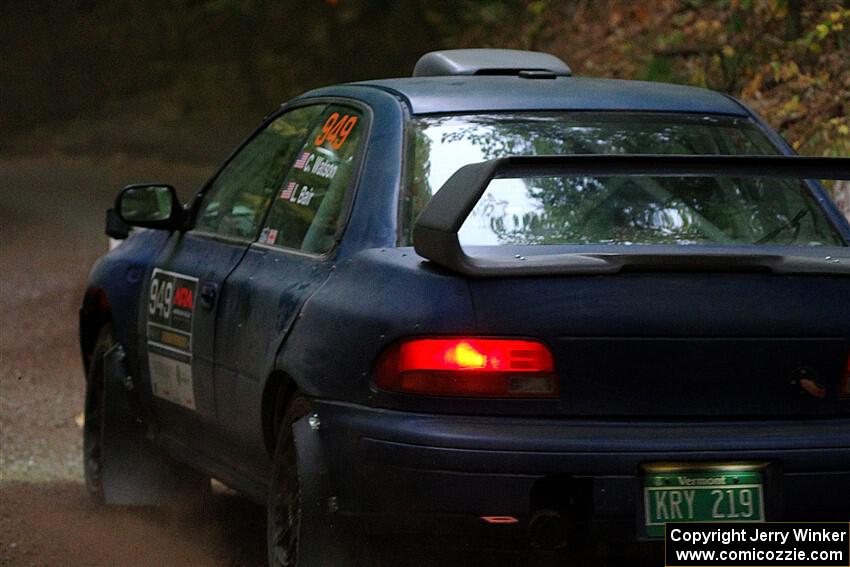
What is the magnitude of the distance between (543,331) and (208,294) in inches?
73.3

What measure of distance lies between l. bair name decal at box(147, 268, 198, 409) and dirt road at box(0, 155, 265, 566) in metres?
0.59

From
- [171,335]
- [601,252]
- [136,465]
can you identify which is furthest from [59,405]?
[601,252]

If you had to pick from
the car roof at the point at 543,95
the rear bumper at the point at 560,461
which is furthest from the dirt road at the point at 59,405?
the rear bumper at the point at 560,461

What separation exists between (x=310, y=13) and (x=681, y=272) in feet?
65.2

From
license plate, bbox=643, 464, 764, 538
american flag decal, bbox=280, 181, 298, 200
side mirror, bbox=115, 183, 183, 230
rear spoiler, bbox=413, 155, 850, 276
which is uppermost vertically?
rear spoiler, bbox=413, 155, 850, 276

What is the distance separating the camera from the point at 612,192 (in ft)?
16.3

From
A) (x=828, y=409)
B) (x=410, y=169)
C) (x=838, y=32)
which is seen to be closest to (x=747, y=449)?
(x=828, y=409)

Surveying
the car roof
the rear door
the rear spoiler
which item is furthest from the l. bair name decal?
the rear spoiler

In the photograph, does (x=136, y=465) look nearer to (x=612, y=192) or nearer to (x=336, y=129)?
(x=336, y=129)

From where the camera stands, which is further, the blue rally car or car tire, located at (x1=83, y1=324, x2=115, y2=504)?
car tire, located at (x1=83, y1=324, x2=115, y2=504)

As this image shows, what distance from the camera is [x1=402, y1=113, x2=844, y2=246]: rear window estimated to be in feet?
15.9

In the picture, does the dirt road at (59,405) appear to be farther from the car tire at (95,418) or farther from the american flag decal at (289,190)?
the american flag decal at (289,190)

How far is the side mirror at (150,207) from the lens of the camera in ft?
21.6

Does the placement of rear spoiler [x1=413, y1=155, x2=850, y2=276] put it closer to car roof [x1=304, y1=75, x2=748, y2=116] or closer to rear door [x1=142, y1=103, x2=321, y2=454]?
car roof [x1=304, y1=75, x2=748, y2=116]
